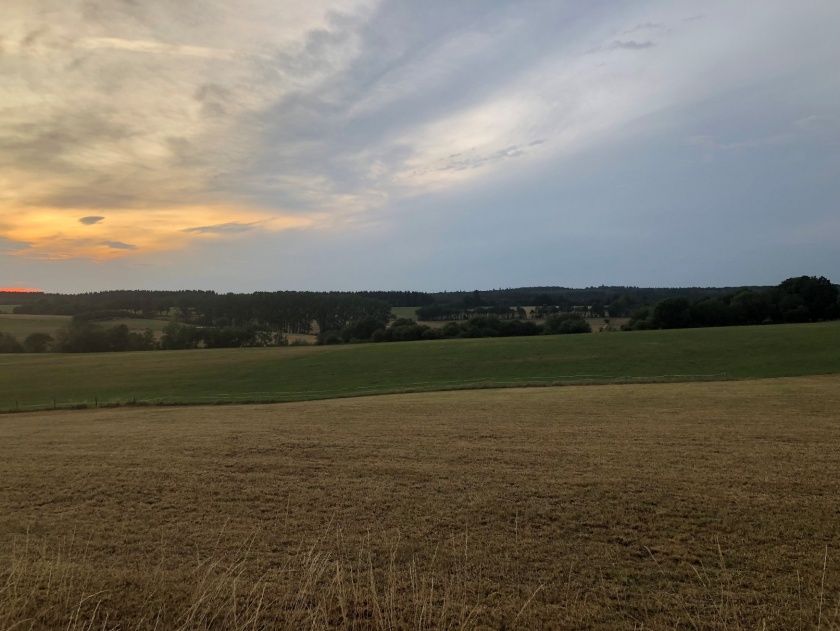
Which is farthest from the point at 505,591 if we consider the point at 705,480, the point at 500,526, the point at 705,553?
the point at 705,480

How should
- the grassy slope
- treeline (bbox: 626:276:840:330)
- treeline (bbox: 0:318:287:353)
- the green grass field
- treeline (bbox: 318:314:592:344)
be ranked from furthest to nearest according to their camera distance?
the green grass field, treeline (bbox: 318:314:592:344), treeline (bbox: 0:318:287:353), treeline (bbox: 626:276:840:330), the grassy slope

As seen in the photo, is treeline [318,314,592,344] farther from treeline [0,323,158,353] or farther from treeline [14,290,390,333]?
treeline [0,323,158,353]

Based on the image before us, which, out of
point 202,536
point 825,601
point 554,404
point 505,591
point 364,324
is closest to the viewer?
point 825,601

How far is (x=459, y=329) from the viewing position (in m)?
93.4

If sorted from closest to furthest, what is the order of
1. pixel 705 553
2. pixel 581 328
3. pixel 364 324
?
1. pixel 705 553
2. pixel 581 328
3. pixel 364 324

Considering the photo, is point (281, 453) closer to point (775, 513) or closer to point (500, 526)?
point (500, 526)

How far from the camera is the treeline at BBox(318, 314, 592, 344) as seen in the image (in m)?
91.5

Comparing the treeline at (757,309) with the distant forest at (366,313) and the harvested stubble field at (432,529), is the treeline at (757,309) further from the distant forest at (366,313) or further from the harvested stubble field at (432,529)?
the harvested stubble field at (432,529)

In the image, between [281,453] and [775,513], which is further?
[281,453]

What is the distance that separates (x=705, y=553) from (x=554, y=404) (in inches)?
608

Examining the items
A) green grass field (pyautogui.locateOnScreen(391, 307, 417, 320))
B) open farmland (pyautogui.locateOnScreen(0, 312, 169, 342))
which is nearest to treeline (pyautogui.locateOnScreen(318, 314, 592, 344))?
green grass field (pyautogui.locateOnScreen(391, 307, 417, 320))

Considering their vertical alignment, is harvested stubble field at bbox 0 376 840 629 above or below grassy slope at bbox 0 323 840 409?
above

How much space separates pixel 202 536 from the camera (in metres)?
8.07

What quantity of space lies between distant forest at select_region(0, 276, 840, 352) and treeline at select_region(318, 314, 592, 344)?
7.1 inches
